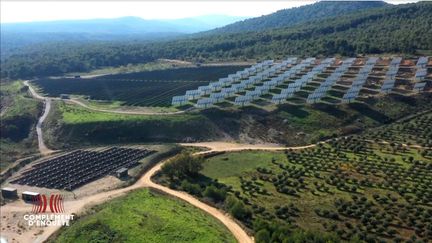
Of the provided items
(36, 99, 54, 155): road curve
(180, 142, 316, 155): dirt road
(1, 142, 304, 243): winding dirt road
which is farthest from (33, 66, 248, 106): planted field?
Answer: (1, 142, 304, 243): winding dirt road

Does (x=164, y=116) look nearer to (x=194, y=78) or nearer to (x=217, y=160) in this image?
(x=217, y=160)

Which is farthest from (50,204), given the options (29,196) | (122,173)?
(122,173)

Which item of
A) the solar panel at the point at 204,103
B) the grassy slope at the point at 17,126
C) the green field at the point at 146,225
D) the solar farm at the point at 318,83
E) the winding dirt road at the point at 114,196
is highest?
the solar farm at the point at 318,83

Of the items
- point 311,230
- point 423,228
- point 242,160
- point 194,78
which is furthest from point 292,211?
point 194,78

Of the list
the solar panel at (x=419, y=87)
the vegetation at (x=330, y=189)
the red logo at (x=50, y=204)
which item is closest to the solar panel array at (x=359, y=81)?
the solar panel at (x=419, y=87)

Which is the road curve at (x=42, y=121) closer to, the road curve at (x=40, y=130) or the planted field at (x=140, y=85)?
the road curve at (x=40, y=130)
